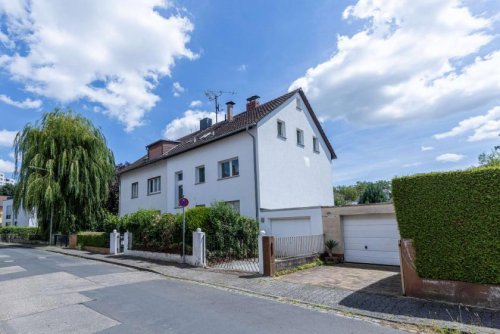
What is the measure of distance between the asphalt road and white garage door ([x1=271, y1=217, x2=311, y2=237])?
6.98 metres

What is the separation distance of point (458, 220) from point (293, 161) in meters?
13.4

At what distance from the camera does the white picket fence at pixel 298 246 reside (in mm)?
12977

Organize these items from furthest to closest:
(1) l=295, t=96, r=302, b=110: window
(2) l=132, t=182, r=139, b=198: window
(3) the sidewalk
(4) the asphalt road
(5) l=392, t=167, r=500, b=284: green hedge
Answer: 1. (2) l=132, t=182, r=139, b=198: window
2. (1) l=295, t=96, r=302, b=110: window
3. (5) l=392, t=167, r=500, b=284: green hedge
4. (3) the sidewalk
5. (4) the asphalt road

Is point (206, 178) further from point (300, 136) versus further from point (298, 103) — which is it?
point (298, 103)

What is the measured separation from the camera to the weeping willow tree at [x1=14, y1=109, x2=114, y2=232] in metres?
24.8

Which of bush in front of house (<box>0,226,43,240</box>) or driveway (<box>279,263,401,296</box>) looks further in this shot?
bush in front of house (<box>0,226,43,240</box>)

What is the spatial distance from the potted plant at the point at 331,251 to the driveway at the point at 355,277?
0.62 meters

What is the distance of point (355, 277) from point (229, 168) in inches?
414

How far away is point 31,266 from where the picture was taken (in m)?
14.1

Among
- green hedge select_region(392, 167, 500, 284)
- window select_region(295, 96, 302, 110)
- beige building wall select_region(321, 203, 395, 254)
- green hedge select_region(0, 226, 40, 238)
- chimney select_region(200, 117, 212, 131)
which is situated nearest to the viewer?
green hedge select_region(392, 167, 500, 284)

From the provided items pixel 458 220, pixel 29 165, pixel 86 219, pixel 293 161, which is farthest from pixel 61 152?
pixel 458 220

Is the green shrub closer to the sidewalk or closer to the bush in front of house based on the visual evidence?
the sidewalk

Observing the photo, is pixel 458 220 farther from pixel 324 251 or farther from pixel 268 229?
pixel 268 229

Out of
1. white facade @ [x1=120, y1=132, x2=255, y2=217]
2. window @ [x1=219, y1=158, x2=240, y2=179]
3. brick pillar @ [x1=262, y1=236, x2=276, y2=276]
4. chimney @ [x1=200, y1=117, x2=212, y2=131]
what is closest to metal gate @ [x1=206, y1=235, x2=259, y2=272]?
brick pillar @ [x1=262, y1=236, x2=276, y2=276]
